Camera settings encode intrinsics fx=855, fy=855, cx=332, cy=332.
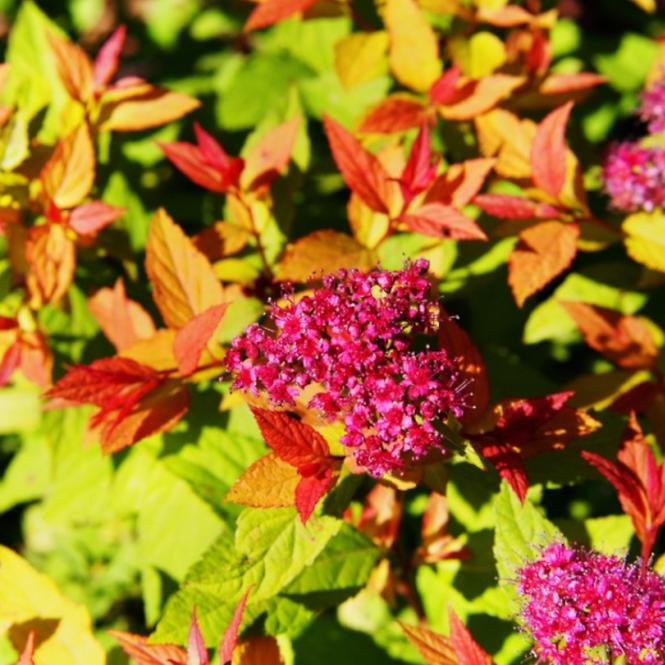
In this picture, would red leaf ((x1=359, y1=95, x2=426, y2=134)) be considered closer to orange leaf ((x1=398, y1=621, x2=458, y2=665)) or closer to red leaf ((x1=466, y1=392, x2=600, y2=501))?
red leaf ((x1=466, y1=392, x2=600, y2=501))

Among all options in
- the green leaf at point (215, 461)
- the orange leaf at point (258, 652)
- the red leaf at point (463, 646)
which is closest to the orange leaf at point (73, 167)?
the green leaf at point (215, 461)

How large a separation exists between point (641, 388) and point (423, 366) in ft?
2.13

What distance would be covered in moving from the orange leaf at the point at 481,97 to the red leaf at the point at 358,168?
0.25 m

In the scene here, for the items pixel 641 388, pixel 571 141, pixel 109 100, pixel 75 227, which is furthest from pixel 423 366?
pixel 571 141

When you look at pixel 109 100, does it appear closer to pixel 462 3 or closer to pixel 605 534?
pixel 462 3

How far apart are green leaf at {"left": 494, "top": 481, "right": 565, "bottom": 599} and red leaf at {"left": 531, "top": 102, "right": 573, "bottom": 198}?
0.52 m

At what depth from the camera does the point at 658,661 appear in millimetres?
1083

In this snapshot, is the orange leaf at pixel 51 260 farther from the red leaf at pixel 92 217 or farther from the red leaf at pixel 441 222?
the red leaf at pixel 441 222

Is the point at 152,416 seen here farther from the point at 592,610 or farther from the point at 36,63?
the point at 36,63

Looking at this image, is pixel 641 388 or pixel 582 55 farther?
pixel 582 55

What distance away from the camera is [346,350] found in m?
1.06

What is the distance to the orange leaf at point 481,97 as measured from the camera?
1.58m

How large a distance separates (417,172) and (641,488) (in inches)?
24.3

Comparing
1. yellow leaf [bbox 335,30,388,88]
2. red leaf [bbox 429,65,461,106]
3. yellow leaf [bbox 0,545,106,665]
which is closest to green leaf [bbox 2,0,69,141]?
yellow leaf [bbox 335,30,388,88]
